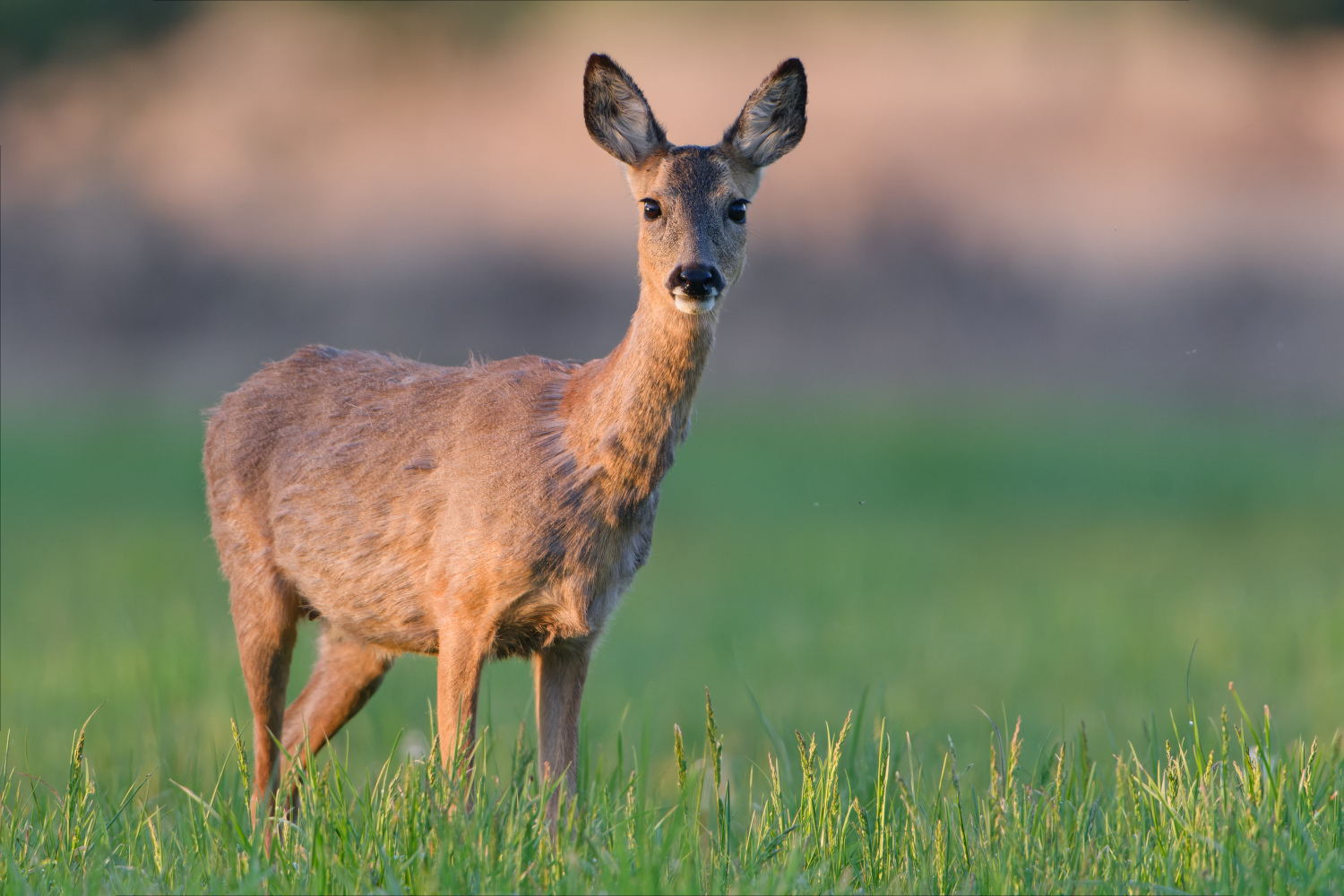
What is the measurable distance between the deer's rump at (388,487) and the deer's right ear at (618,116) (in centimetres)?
83

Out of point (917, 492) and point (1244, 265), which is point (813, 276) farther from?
point (917, 492)

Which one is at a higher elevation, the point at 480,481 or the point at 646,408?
the point at 646,408

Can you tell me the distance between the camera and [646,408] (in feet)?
16.3

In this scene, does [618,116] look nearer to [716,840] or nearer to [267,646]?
[267,646]

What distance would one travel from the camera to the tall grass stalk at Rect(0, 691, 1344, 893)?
12.3 feet

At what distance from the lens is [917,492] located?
769 inches

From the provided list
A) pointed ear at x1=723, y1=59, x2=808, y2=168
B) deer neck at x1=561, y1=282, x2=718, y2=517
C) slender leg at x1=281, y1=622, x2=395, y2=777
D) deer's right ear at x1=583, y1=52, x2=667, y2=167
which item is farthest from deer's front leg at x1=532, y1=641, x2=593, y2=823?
pointed ear at x1=723, y1=59, x2=808, y2=168

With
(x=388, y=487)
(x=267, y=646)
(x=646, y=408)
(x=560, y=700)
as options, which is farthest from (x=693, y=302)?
(x=267, y=646)

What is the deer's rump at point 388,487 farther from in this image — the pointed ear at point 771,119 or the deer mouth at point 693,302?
the pointed ear at point 771,119

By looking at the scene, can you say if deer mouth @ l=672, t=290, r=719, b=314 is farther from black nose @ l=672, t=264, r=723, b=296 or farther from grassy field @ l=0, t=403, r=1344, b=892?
grassy field @ l=0, t=403, r=1344, b=892

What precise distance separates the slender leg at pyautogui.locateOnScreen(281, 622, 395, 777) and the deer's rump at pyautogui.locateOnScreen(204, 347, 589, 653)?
0.29 m

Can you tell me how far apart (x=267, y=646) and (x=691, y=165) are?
2354 millimetres

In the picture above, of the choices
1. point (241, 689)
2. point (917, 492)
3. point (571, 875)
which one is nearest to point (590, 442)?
point (571, 875)

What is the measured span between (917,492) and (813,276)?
1373 cm
